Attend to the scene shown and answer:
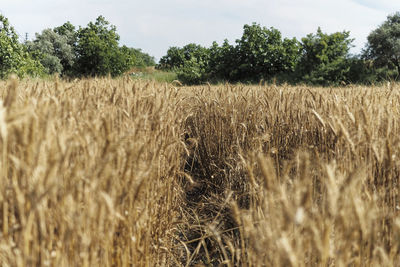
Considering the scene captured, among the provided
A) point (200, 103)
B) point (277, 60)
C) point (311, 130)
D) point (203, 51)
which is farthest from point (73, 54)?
point (311, 130)

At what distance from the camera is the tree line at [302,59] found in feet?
54.1

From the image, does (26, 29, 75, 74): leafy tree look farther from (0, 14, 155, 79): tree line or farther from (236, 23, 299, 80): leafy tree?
(236, 23, 299, 80): leafy tree

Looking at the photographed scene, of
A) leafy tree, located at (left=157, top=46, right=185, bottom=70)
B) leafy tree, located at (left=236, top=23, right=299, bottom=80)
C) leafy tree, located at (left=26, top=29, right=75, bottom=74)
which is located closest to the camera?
leafy tree, located at (left=236, top=23, right=299, bottom=80)

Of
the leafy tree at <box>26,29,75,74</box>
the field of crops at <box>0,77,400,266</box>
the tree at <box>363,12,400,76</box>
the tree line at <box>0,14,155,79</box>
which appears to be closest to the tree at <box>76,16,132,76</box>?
the tree line at <box>0,14,155,79</box>

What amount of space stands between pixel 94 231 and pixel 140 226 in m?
0.44

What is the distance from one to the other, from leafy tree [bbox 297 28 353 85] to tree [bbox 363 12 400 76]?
2.82 metres

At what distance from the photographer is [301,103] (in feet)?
9.39

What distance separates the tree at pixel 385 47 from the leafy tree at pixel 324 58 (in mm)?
2817

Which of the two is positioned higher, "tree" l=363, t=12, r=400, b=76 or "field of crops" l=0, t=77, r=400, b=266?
"tree" l=363, t=12, r=400, b=76

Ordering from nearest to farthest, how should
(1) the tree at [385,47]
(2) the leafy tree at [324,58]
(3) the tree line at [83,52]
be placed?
1. (2) the leafy tree at [324,58]
2. (1) the tree at [385,47]
3. (3) the tree line at [83,52]

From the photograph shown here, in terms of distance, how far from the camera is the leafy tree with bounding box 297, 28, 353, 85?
52.5 feet

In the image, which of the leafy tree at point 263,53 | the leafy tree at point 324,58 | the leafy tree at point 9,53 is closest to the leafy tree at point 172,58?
the leafy tree at point 263,53

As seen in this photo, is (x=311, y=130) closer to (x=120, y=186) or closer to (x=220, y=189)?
(x=220, y=189)

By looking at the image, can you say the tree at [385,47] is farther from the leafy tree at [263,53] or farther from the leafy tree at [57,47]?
the leafy tree at [57,47]
